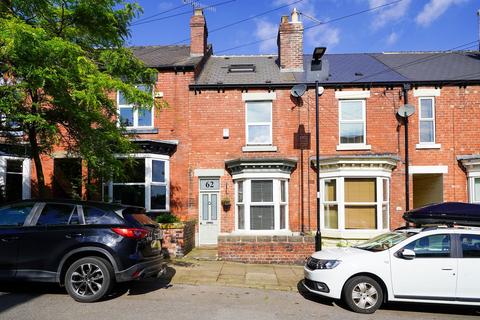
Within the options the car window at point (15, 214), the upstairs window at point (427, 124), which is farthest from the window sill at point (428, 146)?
the car window at point (15, 214)

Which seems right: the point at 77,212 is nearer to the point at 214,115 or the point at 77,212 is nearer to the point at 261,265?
the point at 261,265

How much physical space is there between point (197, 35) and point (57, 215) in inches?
455

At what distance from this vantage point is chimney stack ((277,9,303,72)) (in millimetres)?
15984

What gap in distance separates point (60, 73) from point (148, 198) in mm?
6671

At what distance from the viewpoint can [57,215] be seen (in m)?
7.32

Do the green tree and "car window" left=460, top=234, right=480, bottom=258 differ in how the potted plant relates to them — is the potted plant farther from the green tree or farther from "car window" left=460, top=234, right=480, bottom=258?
"car window" left=460, top=234, right=480, bottom=258

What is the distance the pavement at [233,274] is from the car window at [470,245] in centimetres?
333

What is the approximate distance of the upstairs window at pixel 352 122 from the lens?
47.8 ft

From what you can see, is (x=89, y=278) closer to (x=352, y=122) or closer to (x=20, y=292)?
(x=20, y=292)

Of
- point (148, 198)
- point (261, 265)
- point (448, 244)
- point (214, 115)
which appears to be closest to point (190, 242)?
point (148, 198)

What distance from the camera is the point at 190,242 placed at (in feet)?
43.4

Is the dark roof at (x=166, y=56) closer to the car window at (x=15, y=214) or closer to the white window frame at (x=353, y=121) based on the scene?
the white window frame at (x=353, y=121)

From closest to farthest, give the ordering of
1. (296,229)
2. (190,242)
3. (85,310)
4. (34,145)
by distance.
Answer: (85,310)
(34,145)
(190,242)
(296,229)

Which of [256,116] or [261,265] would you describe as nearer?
[261,265]
